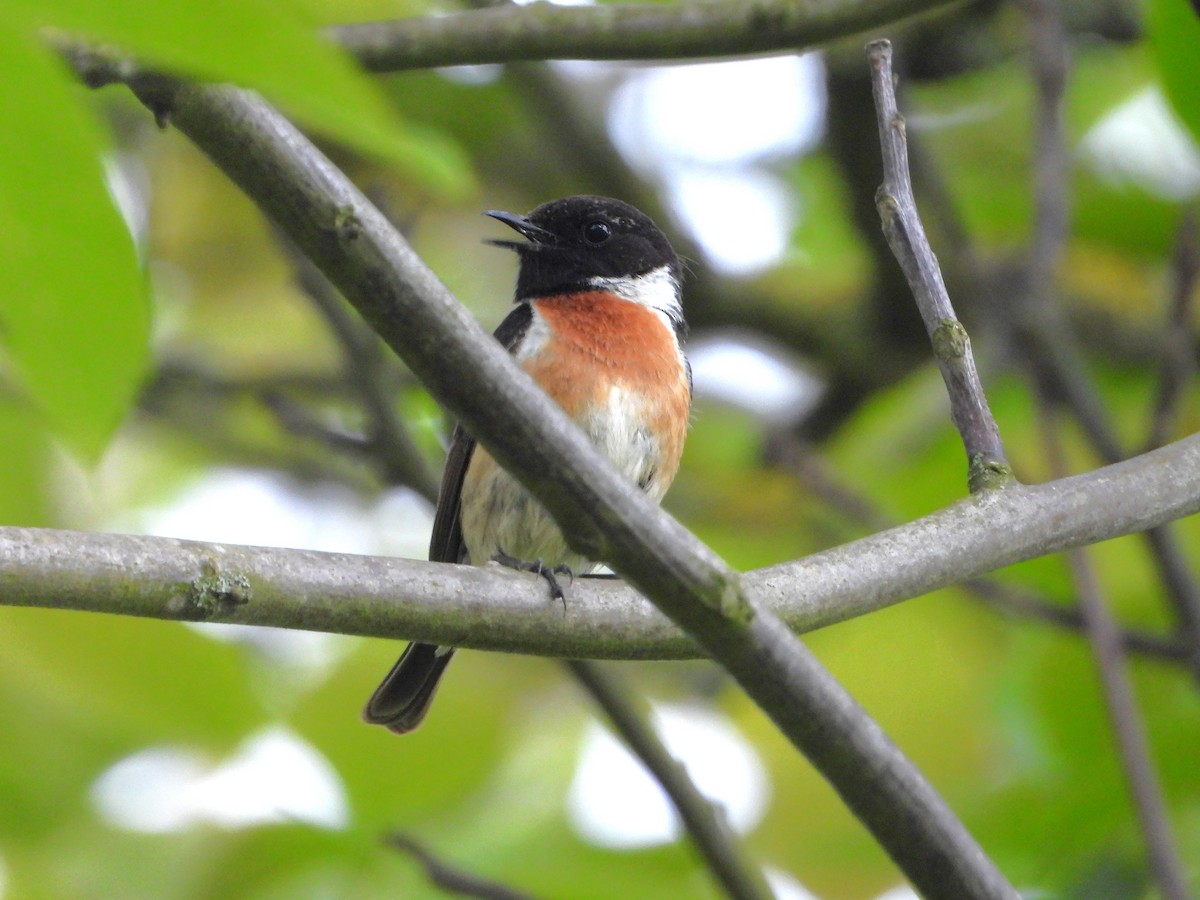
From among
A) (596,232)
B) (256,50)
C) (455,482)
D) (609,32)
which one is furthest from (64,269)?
(596,232)

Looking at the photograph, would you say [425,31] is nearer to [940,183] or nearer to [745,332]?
[940,183]

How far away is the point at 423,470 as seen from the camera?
459 cm

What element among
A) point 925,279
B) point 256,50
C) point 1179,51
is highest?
point 1179,51

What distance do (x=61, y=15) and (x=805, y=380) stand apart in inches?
272

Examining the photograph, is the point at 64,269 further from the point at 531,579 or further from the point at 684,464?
the point at 684,464

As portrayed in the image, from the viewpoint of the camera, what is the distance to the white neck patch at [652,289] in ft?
18.3

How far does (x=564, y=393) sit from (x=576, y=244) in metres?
1.01

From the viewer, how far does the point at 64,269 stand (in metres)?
1.32

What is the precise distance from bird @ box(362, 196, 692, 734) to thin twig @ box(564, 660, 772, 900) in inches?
18.8

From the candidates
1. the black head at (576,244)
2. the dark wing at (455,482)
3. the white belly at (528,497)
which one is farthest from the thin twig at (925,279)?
the black head at (576,244)

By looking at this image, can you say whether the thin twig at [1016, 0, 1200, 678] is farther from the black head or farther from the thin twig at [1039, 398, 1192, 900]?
the black head

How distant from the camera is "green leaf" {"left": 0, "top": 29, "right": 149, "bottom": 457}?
1.22 meters

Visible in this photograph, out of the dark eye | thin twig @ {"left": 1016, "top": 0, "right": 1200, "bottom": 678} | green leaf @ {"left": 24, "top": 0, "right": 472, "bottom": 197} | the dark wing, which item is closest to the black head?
the dark eye

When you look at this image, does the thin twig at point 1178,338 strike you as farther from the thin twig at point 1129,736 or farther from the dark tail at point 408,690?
the dark tail at point 408,690
